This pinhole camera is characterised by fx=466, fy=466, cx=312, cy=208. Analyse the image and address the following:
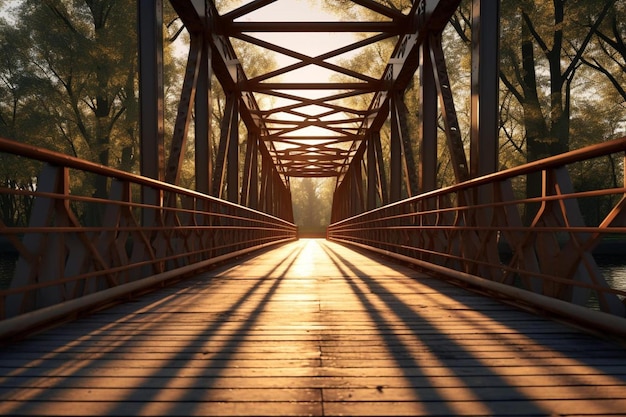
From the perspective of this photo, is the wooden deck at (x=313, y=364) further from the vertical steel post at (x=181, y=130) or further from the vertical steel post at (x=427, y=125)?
the vertical steel post at (x=427, y=125)

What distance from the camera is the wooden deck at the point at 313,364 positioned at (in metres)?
1.87

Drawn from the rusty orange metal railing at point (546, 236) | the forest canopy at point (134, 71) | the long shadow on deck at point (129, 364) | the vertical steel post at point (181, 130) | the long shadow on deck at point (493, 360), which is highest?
the forest canopy at point (134, 71)

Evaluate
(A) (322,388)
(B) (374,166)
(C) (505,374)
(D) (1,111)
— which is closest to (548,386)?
(C) (505,374)

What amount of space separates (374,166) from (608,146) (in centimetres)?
1511

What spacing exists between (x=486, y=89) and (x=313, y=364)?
4300mm

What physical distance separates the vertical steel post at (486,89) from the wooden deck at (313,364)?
2252 mm

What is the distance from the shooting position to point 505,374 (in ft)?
7.16

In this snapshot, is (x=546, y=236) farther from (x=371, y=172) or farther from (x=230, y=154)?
(x=371, y=172)

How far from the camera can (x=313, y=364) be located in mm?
2340

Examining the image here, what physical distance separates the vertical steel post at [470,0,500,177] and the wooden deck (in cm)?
225

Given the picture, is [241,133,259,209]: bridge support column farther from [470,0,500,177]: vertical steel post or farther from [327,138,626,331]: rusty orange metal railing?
[327,138,626,331]: rusty orange metal railing

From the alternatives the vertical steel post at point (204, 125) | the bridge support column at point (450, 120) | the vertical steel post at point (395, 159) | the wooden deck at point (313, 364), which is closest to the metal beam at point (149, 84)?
the wooden deck at point (313, 364)

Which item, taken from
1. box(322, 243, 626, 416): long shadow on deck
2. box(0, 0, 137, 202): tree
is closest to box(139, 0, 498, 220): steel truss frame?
box(322, 243, 626, 416): long shadow on deck

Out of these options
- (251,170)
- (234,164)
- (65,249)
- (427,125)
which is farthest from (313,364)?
(251,170)
